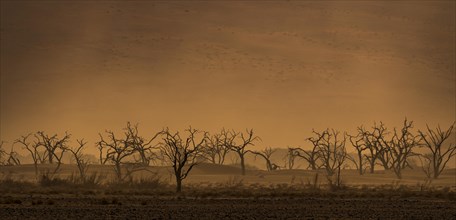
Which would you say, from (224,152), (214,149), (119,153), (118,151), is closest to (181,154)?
(224,152)

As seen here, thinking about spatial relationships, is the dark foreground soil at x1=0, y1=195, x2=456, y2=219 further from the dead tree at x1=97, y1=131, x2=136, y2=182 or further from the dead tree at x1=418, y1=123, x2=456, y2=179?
the dead tree at x1=418, y1=123, x2=456, y2=179

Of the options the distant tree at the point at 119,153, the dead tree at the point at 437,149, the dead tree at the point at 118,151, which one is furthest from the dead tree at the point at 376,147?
the dead tree at the point at 118,151

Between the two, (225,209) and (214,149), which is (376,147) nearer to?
(214,149)

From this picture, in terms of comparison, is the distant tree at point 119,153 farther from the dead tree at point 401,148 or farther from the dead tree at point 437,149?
the dead tree at point 437,149

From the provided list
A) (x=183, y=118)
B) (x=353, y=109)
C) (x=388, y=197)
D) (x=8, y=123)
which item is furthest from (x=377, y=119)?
(x=388, y=197)

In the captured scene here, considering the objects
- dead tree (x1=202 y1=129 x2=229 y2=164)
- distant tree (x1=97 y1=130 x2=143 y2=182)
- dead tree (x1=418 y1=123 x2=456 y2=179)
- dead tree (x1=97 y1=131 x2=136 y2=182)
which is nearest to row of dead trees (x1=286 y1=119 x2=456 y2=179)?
dead tree (x1=418 y1=123 x2=456 y2=179)

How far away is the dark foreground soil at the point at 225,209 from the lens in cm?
3002

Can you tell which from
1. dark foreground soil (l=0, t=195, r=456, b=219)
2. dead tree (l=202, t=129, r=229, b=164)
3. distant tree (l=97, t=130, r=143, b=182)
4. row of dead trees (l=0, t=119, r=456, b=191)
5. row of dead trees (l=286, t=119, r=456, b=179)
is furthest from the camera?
dead tree (l=202, t=129, r=229, b=164)

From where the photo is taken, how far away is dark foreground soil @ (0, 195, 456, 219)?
3002 centimetres

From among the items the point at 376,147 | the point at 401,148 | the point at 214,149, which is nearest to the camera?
the point at 376,147

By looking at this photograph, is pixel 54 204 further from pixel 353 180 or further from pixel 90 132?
pixel 90 132

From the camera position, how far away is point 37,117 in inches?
6024

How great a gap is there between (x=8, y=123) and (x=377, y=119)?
55.2 m

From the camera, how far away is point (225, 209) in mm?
33562
